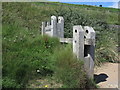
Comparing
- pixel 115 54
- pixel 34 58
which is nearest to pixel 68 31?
pixel 115 54

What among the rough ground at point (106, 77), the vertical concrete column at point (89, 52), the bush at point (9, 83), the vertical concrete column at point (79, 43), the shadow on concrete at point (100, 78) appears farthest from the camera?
the shadow on concrete at point (100, 78)

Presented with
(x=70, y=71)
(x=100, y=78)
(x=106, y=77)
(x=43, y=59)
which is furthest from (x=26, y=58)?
(x=106, y=77)

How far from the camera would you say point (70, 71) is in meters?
4.16

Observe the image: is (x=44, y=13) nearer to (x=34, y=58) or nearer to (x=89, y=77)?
(x=34, y=58)

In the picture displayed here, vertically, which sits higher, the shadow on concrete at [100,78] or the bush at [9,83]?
the bush at [9,83]

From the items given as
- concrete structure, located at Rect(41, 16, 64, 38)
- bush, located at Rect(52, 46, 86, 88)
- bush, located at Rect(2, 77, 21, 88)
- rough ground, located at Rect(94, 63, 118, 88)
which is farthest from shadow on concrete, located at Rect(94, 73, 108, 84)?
concrete structure, located at Rect(41, 16, 64, 38)

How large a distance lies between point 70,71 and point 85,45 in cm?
108

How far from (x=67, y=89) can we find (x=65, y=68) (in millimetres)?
512

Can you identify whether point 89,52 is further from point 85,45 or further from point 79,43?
point 79,43

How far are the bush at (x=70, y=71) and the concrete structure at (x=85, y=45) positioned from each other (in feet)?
0.76

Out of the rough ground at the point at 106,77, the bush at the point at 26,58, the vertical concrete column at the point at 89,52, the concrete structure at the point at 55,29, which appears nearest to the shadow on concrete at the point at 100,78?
the rough ground at the point at 106,77

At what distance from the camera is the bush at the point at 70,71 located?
404 centimetres

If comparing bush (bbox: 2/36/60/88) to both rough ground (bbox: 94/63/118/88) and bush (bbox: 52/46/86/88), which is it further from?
rough ground (bbox: 94/63/118/88)

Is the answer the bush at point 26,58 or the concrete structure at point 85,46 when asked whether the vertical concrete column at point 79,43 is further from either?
the bush at point 26,58
